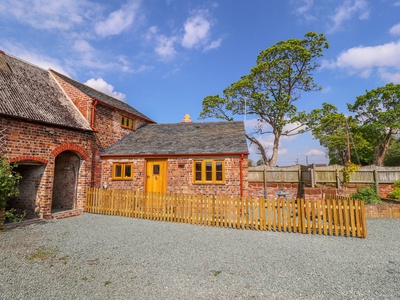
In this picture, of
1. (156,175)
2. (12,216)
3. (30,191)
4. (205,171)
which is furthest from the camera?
(156,175)

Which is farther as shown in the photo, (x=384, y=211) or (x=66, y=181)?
(x=66, y=181)

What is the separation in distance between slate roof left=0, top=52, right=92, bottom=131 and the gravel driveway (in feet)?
15.5

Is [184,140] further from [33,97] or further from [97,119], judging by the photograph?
[33,97]

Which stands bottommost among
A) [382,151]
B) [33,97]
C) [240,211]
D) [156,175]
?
[240,211]

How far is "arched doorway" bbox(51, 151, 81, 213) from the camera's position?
11500 millimetres

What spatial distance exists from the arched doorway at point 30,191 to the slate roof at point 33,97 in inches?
86.0

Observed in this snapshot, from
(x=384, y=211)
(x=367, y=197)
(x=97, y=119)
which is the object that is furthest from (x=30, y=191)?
(x=367, y=197)

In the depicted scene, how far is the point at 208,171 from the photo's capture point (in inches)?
482

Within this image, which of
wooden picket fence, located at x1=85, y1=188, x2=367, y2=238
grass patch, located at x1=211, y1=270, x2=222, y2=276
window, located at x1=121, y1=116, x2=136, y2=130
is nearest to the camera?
grass patch, located at x1=211, y1=270, x2=222, y2=276

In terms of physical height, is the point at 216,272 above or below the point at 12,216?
below

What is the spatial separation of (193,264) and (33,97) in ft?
35.4

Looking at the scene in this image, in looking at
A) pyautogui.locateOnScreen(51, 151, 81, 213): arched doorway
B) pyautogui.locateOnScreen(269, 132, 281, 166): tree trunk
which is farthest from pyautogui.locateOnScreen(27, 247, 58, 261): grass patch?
pyautogui.locateOnScreen(269, 132, 281, 166): tree trunk

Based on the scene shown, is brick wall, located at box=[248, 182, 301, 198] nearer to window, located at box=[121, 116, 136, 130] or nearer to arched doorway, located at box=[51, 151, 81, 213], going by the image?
window, located at box=[121, 116, 136, 130]

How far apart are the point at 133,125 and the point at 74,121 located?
620 cm
